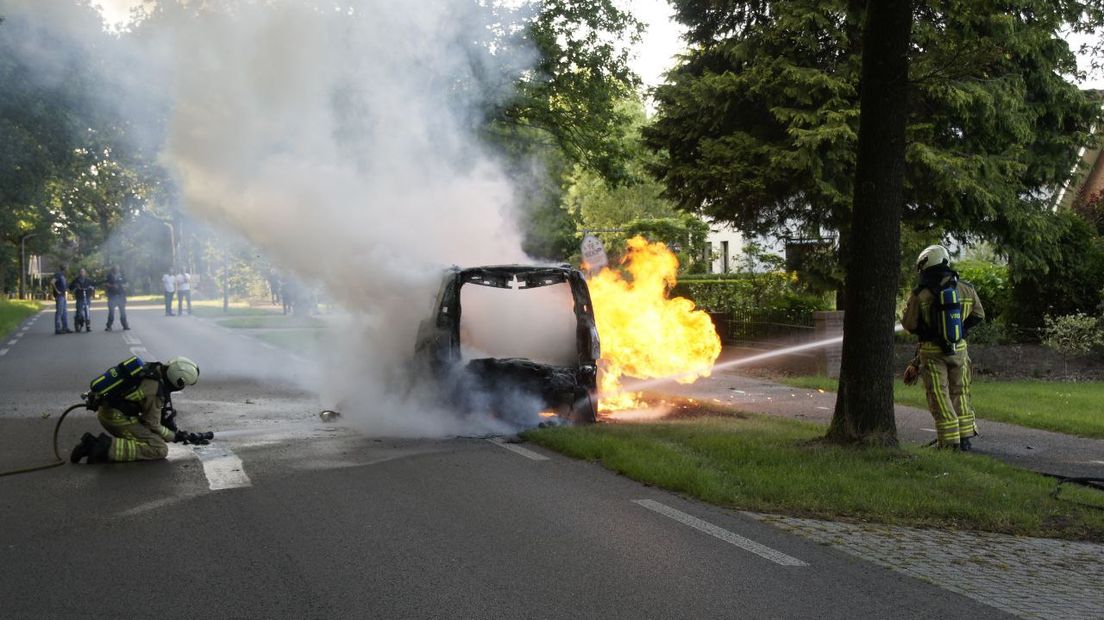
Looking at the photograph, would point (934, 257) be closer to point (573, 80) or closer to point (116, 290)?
point (573, 80)

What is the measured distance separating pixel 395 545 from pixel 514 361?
4.35 m

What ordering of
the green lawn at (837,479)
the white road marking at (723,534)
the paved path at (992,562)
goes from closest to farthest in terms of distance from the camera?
the paved path at (992,562) < the white road marking at (723,534) < the green lawn at (837,479)

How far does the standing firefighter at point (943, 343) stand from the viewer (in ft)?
28.9

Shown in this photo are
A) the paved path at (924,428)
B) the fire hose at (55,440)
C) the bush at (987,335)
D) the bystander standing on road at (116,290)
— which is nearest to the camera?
the fire hose at (55,440)

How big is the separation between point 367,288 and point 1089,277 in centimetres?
1204

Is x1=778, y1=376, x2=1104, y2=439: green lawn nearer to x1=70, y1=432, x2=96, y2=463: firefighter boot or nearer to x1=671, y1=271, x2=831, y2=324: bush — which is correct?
x1=671, y1=271, x2=831, y2=324: bush

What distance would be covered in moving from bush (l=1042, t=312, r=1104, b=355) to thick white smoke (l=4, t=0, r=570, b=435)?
865cm

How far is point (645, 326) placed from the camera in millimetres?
12828

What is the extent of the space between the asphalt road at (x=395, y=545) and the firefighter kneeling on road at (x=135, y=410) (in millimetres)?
240

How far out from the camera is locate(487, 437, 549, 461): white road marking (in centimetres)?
844

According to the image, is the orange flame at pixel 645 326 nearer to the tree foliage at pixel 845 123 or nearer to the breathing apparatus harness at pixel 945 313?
the tree foliage at pixel 845 123

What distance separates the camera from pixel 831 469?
7.54 meters

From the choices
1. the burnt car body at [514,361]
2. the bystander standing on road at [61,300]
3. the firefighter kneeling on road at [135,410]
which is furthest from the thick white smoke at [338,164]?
the bystander standing on road at [61,300]

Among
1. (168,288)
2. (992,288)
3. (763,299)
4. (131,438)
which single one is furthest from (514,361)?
(168,288)
